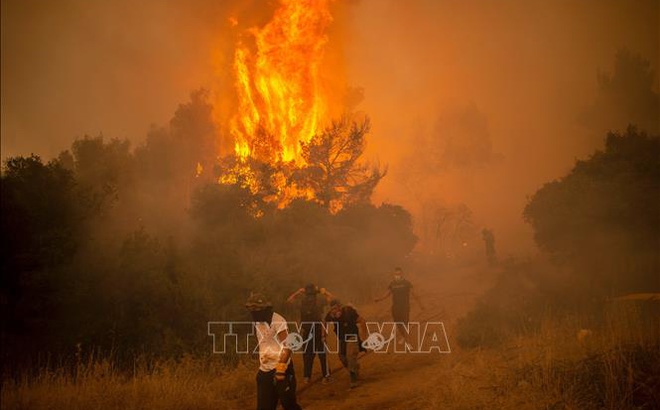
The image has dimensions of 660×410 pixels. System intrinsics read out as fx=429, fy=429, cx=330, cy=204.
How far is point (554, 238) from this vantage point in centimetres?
2370

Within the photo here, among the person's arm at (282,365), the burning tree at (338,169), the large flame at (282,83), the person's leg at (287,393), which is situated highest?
the large flame at (282,83)

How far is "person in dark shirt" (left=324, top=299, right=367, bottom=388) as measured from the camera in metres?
10.3

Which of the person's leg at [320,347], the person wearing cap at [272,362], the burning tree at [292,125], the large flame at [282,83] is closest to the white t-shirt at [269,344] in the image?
the person wearing cap at [272,362]

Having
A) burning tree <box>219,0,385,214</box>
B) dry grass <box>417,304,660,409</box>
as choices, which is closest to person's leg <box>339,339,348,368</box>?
dry grass <box>417,304,660,409</box>

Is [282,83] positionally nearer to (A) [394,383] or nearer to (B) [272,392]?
(A) [394,383]

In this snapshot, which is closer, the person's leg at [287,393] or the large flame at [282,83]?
the person's leg at [287,393]

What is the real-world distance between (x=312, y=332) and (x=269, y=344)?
15.5 ft

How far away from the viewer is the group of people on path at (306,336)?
6352 mm

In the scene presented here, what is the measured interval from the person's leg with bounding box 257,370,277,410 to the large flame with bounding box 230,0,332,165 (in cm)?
3669

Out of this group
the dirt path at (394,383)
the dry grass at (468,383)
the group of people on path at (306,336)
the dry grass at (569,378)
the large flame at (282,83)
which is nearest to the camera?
the group of people on path at (306,336)

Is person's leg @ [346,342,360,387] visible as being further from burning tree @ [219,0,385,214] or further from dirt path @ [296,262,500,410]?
burning tree @ [219,0,385,214]

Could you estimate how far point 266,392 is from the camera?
633 cm

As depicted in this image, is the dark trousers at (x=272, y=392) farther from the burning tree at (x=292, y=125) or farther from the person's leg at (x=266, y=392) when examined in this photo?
the burning tree at (x=292, y=125)

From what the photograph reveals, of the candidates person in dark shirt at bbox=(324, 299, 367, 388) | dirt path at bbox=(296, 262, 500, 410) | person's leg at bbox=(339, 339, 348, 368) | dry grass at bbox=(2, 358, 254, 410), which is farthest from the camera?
person's leg at bbox=(339, 339, 348, 368)
